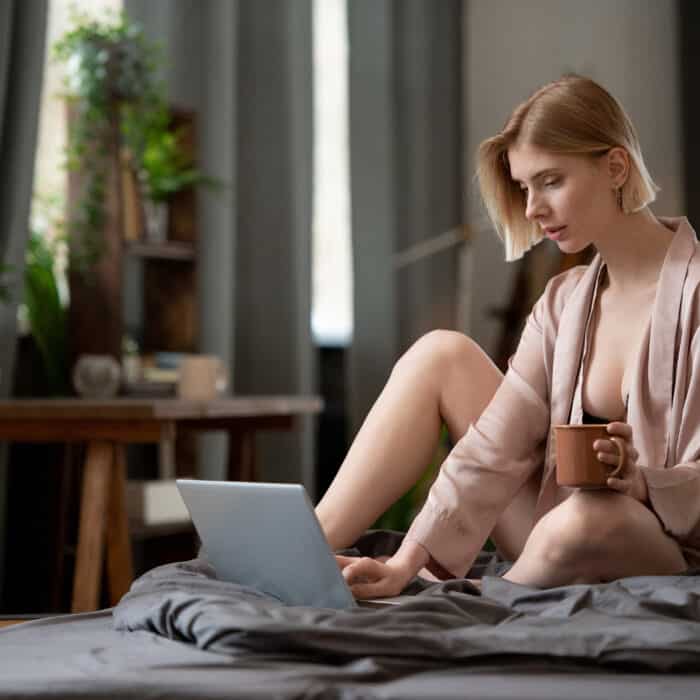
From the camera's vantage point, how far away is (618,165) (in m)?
1.74

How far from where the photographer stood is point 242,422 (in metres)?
3.23

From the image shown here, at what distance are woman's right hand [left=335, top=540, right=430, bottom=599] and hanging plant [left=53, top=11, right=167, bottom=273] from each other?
1682 mm

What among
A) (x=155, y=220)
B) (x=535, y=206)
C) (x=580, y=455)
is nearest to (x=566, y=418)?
(x=535, y=206)

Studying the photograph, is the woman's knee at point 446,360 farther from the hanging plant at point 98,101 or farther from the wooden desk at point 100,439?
the hanging plant at point 98,101

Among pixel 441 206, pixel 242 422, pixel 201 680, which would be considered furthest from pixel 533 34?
pixel 201 680

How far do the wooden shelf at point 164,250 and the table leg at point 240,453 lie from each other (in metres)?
0.53

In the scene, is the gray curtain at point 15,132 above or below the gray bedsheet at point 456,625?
above

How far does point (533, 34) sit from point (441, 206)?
0.87m

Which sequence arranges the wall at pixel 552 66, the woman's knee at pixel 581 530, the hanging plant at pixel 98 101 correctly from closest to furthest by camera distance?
1. the woman's knee at pixel 581 530
2. the hanging plant at pixel 98 101
3. the wall at pixel 552 66

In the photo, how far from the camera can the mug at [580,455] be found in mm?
1394

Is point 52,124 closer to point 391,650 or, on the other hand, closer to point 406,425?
point 406,425

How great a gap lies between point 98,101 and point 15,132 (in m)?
0.22

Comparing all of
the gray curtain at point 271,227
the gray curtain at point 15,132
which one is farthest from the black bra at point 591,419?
the gray curtain at point 271,227

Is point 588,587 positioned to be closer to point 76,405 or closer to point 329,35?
point 76,405
